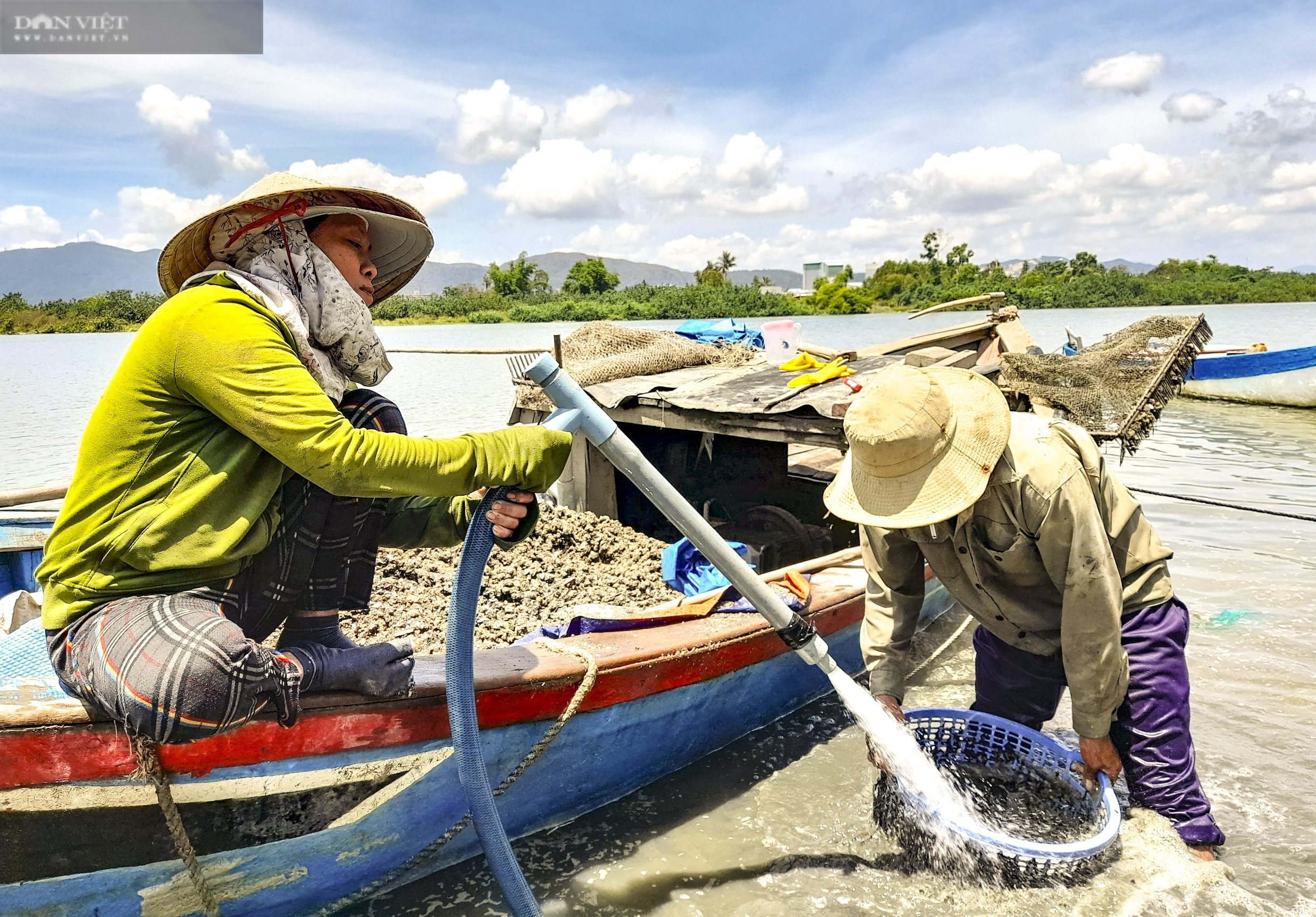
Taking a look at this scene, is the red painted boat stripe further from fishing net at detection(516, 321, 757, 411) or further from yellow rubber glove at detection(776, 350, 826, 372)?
fishing net at detection(516, 321, 757, 411)

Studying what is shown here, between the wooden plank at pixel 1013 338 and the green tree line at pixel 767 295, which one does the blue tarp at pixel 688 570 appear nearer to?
the wooden plank at pixel 1013 338

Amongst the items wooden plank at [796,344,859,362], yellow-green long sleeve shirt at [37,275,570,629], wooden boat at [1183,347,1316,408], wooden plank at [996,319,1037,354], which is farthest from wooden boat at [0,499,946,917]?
wooden boat at [1183,347,1316,408]

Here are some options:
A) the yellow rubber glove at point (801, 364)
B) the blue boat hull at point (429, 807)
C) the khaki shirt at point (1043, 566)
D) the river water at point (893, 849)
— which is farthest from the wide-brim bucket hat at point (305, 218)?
the yellow rubber glove at point (801, 364)

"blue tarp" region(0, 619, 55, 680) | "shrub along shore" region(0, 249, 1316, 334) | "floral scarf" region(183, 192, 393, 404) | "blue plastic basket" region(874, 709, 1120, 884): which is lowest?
"blue plastic basket" region(874, 709, 1120, 884)

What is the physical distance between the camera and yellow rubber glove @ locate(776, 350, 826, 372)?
514cm

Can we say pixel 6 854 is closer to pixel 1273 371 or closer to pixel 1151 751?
pixel 1151 751

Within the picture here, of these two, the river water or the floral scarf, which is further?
the river water

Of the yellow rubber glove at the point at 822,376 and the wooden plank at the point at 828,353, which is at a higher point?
the wooden plank at the point at 828,353

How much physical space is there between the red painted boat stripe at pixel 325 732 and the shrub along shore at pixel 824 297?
102 ft

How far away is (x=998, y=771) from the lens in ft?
8.78

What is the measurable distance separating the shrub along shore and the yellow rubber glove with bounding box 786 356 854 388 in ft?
93.5

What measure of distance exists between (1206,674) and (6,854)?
193 inches

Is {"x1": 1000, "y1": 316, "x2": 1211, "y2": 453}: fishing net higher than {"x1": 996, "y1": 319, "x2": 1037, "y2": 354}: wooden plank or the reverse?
the reverse

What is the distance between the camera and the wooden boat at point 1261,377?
1302 centimetres
